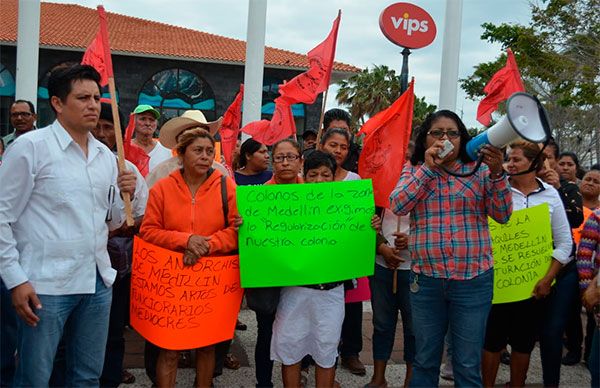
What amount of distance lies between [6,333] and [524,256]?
124 inches

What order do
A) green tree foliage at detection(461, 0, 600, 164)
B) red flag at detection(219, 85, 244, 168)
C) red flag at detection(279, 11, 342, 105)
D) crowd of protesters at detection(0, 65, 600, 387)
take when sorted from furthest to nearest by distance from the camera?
1. green tree foliage at detection(461, 0, 600, 164)
2. red flag at detection(219, 85, 244, 168)
3. red flag at detection(279, 11, 342, 105)
4. crowd of protesters at detection(0, 65, 600, 387)

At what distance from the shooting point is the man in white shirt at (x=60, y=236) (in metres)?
2.52

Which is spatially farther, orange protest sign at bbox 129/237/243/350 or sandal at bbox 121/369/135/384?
sandal at bbox 121/369/135/384

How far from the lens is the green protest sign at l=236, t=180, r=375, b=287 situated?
11.6 feet

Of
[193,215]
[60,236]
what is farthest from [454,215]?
[60,236]

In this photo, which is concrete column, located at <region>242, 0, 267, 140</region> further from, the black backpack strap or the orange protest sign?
the orange protest sign

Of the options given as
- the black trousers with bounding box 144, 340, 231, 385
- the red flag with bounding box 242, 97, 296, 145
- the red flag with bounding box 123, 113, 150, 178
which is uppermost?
the red flag with bounding box 242, 97, 296, 145

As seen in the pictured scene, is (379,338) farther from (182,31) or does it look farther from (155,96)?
(182,31)

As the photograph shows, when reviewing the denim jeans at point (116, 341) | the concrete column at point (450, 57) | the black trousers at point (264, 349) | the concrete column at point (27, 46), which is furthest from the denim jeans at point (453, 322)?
the concrete column at point (27, 46)

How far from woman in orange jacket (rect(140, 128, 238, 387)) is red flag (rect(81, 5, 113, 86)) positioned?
715 mm

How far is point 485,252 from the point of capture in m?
3.10

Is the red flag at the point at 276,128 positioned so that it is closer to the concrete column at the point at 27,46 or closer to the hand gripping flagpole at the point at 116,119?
the hand gripping flagpole at the point at 116,119

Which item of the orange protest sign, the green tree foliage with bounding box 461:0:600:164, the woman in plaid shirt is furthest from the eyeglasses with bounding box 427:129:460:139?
the green tree foliage with bounding box 461:0:600:164

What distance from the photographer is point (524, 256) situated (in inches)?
150
